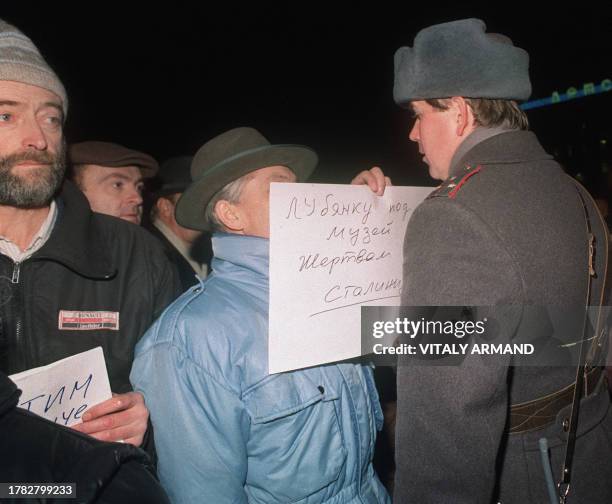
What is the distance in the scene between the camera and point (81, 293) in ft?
4.78

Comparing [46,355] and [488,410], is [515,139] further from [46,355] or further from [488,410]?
[46,355]

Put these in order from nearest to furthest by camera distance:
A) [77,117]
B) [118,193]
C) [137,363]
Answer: [137,363], [118,193], [77,117]

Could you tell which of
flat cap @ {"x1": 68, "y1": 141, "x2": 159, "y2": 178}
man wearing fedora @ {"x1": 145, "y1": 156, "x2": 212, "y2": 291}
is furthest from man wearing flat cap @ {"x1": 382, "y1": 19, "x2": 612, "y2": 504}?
man wearing fedora @ {"x1": 145, "y1": 156, "x2": 212, "y2": 291}

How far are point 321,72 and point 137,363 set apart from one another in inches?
340

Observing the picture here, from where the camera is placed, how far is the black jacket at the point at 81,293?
4.38 ft

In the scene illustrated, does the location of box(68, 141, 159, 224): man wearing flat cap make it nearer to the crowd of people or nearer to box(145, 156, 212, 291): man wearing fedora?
box(145, 156, 212, 291): man wearing fedora

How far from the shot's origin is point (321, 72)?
29.2 feet

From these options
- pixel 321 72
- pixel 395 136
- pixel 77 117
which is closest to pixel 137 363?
pixel 77 117

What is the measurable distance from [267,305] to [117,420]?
51 centimetres

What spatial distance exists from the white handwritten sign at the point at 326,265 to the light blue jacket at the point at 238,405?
0.43 ft

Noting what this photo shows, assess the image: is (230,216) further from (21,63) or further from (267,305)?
(21,63)

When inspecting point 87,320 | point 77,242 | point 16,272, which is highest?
point 77,242

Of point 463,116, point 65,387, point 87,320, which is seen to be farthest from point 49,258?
point 463,116

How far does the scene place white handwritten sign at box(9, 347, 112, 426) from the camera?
105 centimetres
